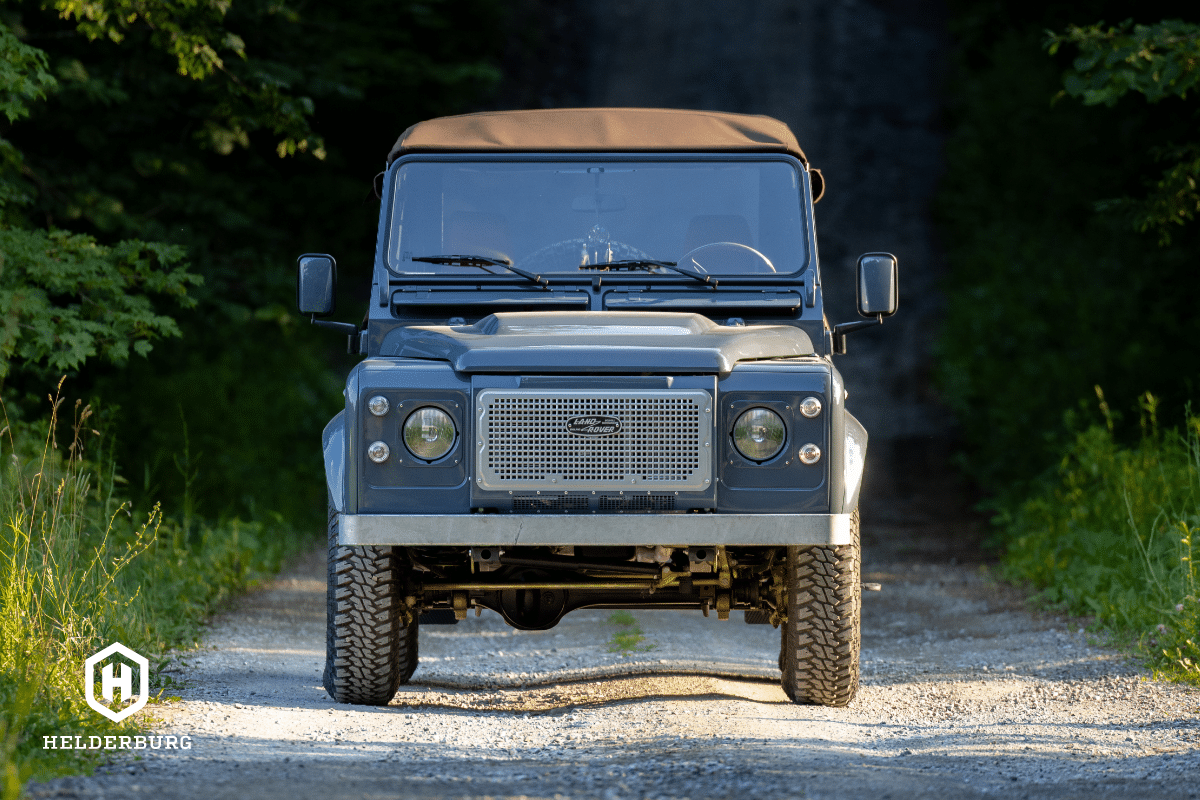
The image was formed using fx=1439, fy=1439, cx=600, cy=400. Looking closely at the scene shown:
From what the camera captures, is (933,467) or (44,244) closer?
(44,244)


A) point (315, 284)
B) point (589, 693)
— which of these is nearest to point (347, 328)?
point (315, 284)

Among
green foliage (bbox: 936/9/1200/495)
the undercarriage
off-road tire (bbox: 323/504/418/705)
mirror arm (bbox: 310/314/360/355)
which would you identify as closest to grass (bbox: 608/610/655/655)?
the undercarriage

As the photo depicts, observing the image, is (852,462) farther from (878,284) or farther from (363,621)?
(363,621)

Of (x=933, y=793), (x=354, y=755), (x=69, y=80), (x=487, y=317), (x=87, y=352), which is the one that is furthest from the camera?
(x=69, y=80)

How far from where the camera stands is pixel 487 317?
19.7ft

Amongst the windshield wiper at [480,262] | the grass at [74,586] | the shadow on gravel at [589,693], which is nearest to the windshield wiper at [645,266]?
the windshield wiper at [480,262]

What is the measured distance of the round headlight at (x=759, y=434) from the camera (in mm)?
5453

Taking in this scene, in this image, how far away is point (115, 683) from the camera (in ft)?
18.5

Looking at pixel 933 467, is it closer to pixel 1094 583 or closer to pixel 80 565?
pixel 1094 583

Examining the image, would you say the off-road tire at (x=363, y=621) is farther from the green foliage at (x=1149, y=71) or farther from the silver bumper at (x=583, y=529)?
the green foliage at (x=1149, y=71)

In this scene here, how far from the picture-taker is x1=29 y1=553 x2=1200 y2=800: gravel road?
4.59 meters

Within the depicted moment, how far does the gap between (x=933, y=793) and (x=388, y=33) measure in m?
11.2

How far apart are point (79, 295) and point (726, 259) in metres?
4.10

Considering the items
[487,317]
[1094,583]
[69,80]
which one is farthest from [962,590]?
[69,80]
